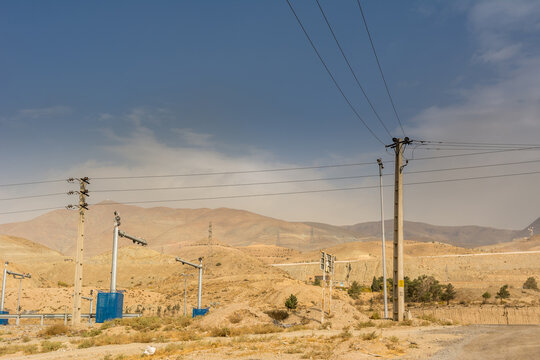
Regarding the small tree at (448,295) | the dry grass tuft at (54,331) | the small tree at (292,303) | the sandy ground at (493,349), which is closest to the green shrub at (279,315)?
the small tree at (292,303)

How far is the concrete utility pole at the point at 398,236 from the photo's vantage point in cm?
3228

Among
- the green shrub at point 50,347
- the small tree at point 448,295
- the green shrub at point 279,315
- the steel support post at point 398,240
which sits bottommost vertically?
the small tree at point 448,295

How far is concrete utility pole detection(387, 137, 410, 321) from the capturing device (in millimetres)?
32281

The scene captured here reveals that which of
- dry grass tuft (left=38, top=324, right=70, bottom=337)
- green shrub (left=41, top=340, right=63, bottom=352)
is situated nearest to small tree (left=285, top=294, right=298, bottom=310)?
dry grass tuft (left=38, top=324, right=70, bottom=337)

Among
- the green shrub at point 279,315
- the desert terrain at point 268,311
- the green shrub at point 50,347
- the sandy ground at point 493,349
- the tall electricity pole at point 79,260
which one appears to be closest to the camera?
the sandy ground at point 493,349

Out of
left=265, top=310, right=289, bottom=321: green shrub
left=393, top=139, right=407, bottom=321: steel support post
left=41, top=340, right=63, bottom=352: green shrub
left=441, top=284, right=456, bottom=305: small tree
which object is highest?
left=393, top=139, right=407, bottom=321: steel support post

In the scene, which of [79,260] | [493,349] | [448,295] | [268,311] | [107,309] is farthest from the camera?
[448,295]

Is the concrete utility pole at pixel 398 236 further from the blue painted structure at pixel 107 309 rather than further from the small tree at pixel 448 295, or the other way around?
the small tree at pixel 448 295

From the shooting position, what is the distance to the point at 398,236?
1303 inches

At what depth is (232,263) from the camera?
129m

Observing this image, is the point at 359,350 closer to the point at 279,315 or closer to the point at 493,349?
the point at 493,349

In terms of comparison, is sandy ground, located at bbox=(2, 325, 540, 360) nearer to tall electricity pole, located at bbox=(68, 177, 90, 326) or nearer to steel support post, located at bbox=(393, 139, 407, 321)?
steel support post, located at bbox=(393, 139, 407, 321)

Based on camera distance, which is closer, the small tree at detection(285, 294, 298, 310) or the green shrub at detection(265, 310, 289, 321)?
the green shrub at detection(265, 310, 289, 321)

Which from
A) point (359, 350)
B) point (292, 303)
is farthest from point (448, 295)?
point (359, 350)
